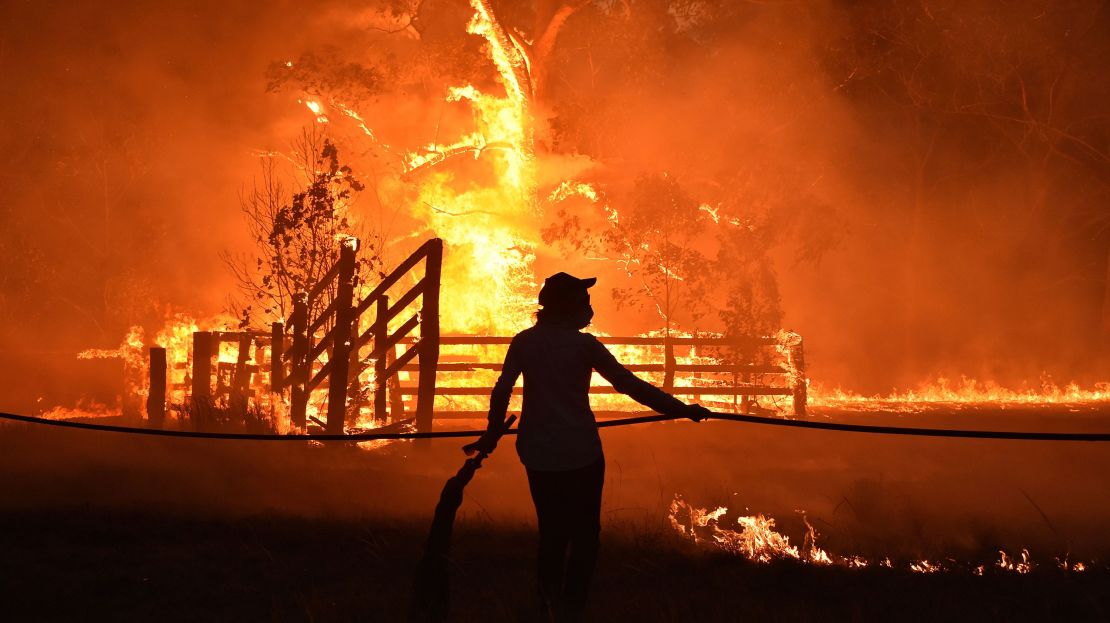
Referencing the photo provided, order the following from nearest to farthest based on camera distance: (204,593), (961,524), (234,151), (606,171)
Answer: (204,593)
(961,524)
(606,171)
(234,151)

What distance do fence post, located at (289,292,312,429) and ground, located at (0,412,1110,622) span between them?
4.40 ft

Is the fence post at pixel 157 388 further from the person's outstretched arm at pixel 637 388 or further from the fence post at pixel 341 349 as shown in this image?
the person's outstretched arm at pixel 637 388

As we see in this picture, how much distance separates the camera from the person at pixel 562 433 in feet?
18.7

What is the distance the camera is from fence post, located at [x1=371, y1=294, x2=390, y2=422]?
1509cm

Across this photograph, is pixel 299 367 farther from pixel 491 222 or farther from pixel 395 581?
Result: pixel 491 222

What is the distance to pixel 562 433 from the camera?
5703 mm

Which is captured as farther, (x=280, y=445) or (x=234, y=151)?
(x=234, y=151)

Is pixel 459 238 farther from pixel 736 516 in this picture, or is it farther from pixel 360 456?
pixel 736 516

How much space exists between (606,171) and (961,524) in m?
16.3

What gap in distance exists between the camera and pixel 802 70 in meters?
26.6

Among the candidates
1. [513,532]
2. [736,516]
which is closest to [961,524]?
[736,516]

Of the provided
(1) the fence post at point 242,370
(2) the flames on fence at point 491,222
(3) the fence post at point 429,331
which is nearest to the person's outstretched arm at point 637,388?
(3) the fence post at point 429,331

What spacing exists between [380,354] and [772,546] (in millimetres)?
7632

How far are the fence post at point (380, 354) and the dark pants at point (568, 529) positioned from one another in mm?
9395
